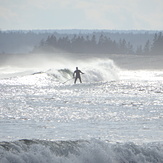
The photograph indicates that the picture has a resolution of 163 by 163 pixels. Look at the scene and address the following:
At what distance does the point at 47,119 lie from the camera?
1994 centimetres

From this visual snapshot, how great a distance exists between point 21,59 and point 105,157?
107590 millimetres

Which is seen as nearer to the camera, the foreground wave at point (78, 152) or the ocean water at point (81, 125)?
the foreground wave at point (78, 152)

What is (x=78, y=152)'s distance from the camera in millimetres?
14688

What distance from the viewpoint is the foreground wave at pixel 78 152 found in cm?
1377

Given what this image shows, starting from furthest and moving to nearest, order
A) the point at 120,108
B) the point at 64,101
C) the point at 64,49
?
the point at 64,49 → the point at 64,101 → the point at 120,108

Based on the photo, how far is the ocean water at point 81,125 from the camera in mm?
14539

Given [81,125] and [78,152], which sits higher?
[81,125]

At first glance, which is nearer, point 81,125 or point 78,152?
point 78,152

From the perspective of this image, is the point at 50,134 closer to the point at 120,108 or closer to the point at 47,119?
the point at 47,119

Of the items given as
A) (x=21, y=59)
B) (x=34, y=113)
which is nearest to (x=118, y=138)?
(x=34, y=113)

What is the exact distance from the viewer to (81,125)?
61.5 feet

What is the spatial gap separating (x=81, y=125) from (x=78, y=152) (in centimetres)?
406

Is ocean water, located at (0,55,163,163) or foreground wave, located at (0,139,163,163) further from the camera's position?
ocean water, located at (0,55,163,163)

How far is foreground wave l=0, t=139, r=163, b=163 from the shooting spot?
45.2 feet
